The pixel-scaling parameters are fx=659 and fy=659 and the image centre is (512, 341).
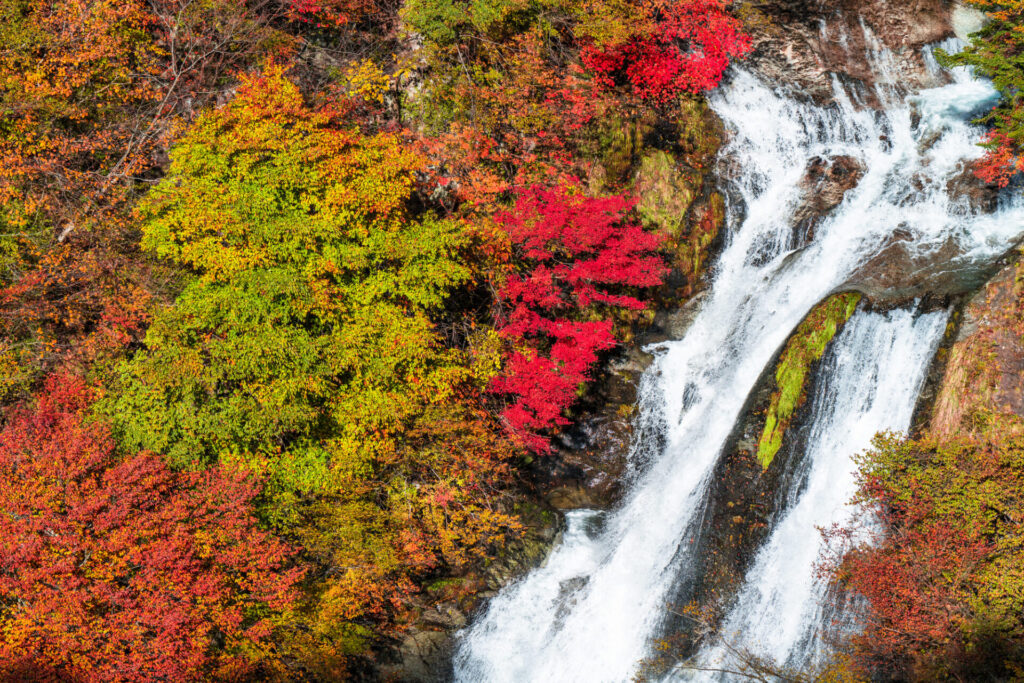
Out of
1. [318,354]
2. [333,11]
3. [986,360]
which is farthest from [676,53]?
[318,354]

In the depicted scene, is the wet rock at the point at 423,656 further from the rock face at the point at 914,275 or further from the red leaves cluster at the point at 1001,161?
the red leaves cluster at the point at 1001,161

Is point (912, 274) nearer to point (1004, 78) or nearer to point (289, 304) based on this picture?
point (1004, 78)

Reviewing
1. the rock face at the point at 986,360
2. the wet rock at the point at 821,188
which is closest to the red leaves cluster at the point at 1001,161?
the wet rock at the point at 821,188

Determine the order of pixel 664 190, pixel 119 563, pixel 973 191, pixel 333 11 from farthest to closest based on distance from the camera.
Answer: pixel 664 190 < pixel 333 11 < pixel 973 191 < pixel 119 563

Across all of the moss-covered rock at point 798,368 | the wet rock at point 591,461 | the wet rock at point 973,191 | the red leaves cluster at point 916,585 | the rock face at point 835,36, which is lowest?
the wet rock at point 591,461

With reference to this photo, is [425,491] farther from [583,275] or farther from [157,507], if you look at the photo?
[583,275]

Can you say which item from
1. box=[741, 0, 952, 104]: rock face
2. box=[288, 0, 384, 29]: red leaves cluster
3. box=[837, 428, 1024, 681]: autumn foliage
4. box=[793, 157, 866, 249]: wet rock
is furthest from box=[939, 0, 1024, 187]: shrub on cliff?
box=[288, 0, 384, 29]: red leaves cluster

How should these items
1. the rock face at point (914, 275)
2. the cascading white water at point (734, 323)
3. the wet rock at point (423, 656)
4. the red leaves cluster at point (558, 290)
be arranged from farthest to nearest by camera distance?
the red leaves cluster at point (558, 290), the wet rock at point (423, 656), the cascading white water at point (734, 323), the rock face at point (914, 275)
